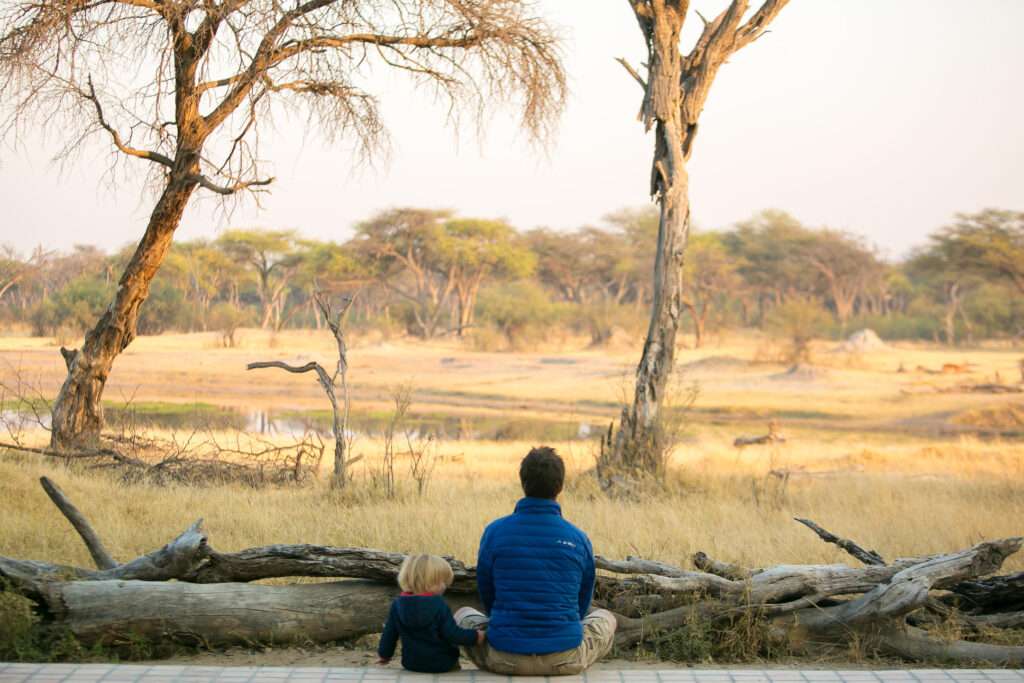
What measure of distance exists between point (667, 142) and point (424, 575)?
24.0ft

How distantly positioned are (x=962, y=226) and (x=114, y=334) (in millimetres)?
32950

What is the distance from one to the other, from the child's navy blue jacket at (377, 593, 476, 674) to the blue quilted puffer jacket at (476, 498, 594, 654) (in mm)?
150

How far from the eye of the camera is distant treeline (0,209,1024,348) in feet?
126

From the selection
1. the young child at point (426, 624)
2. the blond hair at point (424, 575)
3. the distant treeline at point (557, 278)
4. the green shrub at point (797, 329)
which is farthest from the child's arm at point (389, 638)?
the distant treeline at point (557, 278)

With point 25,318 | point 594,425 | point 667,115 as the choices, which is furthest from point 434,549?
point 25,318

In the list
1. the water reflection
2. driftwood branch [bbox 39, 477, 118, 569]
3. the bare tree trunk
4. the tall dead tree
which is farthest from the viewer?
the water reflection

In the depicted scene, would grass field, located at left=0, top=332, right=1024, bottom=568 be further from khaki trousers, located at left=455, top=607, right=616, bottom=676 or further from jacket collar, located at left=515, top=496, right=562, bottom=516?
jacket collar, located at left=515, top=496, right=562, bottom=516

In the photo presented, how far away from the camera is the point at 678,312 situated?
1098cm

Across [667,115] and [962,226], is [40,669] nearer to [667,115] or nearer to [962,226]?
[667,115]

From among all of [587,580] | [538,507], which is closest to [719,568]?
[587,580]

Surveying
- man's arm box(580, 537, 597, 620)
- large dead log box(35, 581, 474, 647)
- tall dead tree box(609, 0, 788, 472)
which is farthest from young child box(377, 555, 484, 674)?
tall dead tree box(609, 0, 788, 472)

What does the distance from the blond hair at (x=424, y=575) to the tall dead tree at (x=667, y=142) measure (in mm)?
6390

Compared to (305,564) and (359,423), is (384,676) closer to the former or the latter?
(305,564)

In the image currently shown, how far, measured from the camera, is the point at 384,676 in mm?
4301
